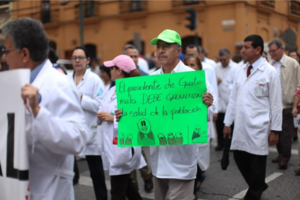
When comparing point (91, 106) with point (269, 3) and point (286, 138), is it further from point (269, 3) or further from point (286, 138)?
point (269, 3)

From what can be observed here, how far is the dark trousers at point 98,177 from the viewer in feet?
15.9

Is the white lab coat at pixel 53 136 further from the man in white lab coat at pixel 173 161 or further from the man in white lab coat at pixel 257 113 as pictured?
the man in white lab coat at pixel 257 113

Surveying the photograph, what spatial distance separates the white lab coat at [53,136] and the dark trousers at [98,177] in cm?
246

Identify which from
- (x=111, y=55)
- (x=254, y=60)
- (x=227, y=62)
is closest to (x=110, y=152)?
(x=254, y=60)

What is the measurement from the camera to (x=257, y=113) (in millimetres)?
4609

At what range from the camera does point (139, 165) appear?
4.44 metres

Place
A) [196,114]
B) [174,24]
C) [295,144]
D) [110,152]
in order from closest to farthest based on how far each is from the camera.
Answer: [196,114] < [110,152] < [295,144] < [174,24]

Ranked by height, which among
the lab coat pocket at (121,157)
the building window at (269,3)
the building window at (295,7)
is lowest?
the lab coat pocket at (121,157)

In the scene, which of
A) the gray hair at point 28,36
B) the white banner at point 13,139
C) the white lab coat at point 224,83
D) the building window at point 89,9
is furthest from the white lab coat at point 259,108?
the building window at point 89,9

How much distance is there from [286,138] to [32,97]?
5434 millimetres

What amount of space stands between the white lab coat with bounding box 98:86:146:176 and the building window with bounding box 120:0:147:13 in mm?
20810

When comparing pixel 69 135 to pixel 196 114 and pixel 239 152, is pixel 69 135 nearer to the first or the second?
pixel 196 114

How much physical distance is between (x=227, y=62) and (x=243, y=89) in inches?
172

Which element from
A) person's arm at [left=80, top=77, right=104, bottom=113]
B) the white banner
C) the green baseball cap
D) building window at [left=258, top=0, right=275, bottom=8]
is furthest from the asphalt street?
the white banner
